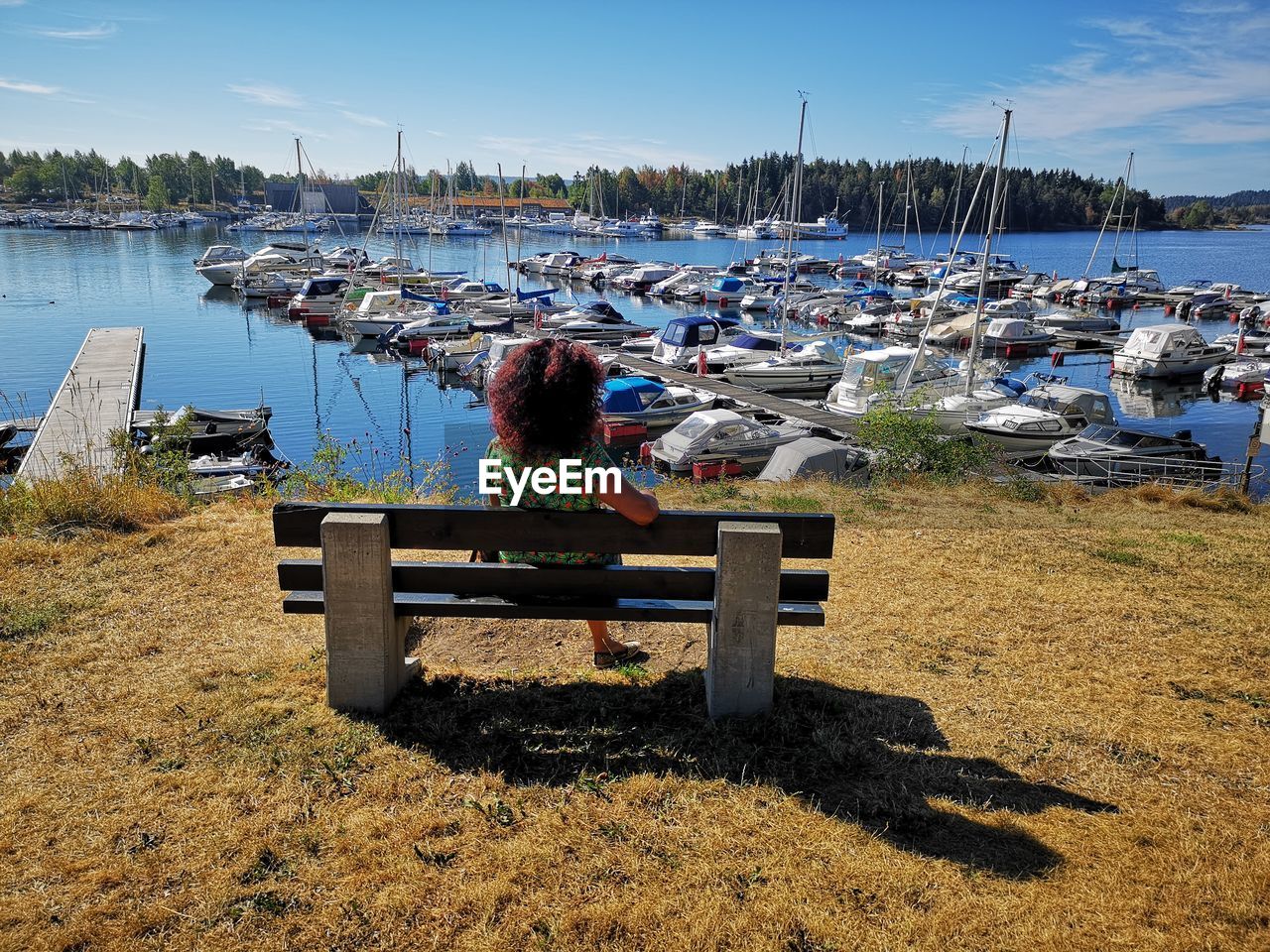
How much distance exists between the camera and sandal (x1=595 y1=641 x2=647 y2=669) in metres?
4.85

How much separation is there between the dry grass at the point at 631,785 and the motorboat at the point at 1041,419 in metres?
19.7

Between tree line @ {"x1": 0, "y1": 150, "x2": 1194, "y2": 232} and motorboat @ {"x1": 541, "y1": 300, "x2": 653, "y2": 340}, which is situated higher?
tree line @ {"x1": 0, "y1": 150, "x2": 1194, "y2": 232}

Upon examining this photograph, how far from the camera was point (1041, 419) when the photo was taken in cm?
2456

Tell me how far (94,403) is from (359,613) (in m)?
23.4

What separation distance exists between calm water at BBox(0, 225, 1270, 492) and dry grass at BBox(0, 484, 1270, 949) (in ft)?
27.1

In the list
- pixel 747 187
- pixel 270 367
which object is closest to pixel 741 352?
pixel 270 367

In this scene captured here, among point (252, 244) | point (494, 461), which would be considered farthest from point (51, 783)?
point (252, 244)

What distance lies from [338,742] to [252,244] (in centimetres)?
12383

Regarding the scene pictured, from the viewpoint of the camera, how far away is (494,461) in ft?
14.5

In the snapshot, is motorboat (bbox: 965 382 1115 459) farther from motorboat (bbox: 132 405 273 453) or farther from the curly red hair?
the curly red hair

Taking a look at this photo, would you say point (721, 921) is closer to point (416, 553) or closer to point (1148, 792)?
point (1148, 792)

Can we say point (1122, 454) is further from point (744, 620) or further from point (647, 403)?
point (744, 620)

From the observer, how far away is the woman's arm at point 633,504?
388cm

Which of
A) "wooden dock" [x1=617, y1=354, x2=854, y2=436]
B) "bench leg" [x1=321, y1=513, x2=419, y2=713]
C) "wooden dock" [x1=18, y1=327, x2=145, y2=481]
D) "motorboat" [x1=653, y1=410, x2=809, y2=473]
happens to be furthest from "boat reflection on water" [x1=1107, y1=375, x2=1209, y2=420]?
"bench leg" [x1=321, y1=513, x2=419, y2=713]
